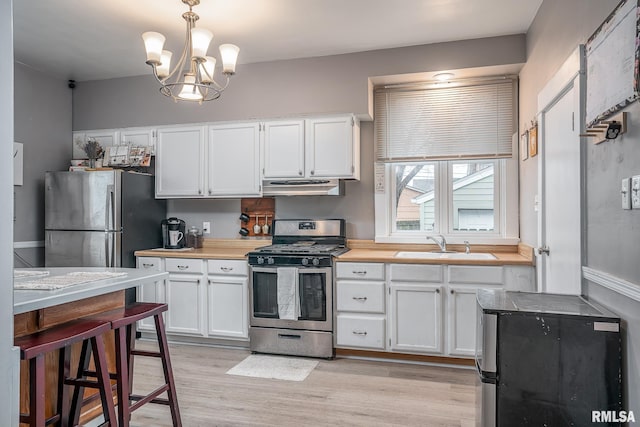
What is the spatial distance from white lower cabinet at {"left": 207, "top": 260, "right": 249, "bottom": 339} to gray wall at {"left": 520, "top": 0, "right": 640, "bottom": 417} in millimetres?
2643

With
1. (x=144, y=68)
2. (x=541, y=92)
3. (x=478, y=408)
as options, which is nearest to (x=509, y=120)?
(x=541, y=92)

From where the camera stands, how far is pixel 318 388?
9.60ft

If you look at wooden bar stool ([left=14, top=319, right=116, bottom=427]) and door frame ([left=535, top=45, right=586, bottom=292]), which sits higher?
door frame ([left=535, top=45, right=586, bottom=292])

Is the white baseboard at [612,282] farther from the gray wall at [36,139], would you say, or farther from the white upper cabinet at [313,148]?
the gray wall at [36,139]

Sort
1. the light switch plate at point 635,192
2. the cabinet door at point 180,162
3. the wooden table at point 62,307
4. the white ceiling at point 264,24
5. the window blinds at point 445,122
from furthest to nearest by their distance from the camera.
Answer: the cabinet door at point 180,162 → the window blinds at point 445,122 → the white ceiling at point 264,24 → the wooden table at point 62,307 → the light switch plate at point 635,192

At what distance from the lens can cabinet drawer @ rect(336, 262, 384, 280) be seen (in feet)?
11.3

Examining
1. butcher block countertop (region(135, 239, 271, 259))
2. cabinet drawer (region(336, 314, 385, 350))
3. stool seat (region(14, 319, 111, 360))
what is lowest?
cabinet drawer (region(336, 314, 385, 350))

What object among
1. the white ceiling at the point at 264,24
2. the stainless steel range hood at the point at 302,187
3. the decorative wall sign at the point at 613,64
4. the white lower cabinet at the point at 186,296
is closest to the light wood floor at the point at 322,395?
the white lower cabinet at the point at 186,296

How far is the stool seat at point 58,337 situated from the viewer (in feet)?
4.97

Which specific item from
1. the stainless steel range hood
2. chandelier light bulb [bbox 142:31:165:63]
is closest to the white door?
the stainless steel range hood

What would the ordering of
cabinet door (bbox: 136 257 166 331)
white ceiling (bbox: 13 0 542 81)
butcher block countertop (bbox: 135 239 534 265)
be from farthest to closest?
1. cabinet door (bbox: 136 257 166 331)
2. butcher block countertop (bbox: 135 239 534 265)
3. white ceiling (bbox: 13 0 542 81)

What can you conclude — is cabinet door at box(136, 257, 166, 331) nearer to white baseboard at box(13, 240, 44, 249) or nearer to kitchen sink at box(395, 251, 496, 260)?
white baseboard at box(13, 240, 44, 249)

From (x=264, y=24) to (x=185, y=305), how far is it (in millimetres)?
2523

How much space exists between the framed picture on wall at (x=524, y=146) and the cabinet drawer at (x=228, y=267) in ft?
8.21
